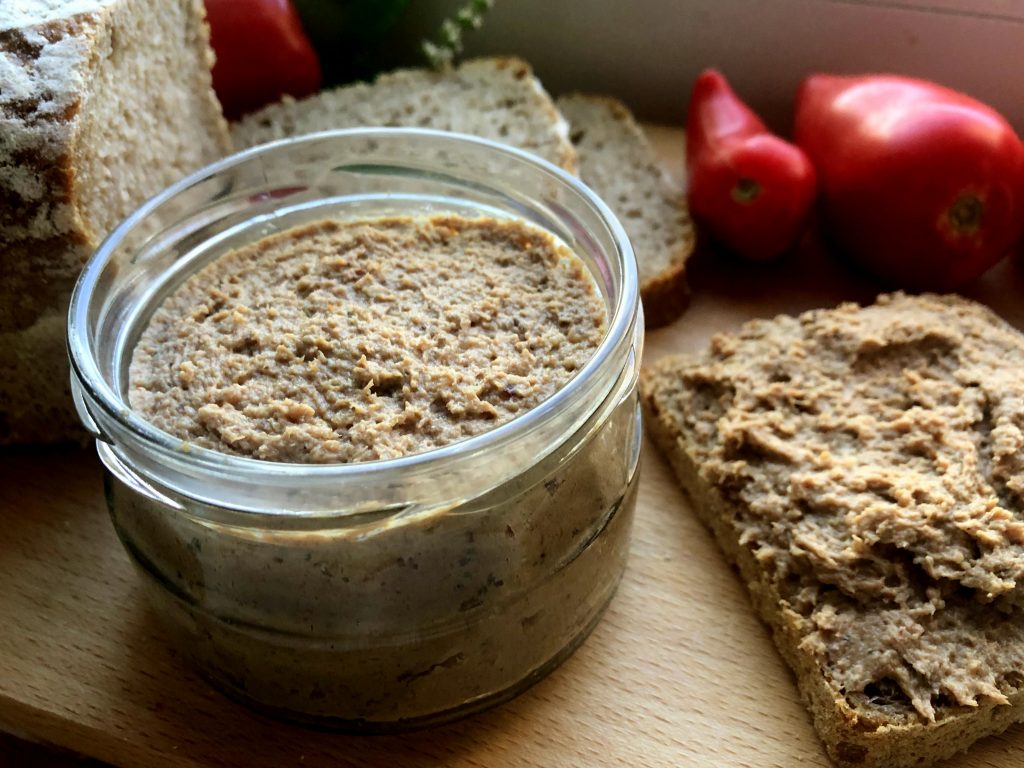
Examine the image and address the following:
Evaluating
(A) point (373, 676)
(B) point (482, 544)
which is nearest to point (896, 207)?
(B) point (482, 544)

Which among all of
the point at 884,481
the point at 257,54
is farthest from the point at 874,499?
the point at 257,54

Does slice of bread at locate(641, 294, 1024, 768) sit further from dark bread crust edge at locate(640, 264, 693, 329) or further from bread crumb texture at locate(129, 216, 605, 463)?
bread crumb texture at locate(129, 216, 605, 463)

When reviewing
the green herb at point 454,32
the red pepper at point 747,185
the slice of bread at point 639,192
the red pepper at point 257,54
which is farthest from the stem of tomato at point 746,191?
the red pepper at point 257,54

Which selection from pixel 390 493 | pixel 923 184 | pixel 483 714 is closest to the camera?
pixel 390 493

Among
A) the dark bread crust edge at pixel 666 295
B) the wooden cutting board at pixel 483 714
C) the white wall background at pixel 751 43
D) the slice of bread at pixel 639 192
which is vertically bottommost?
the wooden cutting board at pixel 483 714

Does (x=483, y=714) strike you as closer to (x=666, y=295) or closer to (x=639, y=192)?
(x=666, y=295)

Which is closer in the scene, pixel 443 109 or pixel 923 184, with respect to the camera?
pixel 923 184

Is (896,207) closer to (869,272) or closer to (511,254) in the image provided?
(869,272)

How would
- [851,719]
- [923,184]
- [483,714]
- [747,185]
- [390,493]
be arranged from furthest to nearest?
[747,185] → [923,184] → [483,714] → [851,719] → [390,493]

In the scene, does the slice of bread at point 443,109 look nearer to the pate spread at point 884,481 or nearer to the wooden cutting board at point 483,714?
the pate spread at point 884,481
